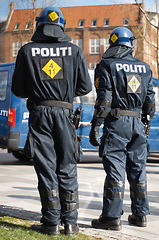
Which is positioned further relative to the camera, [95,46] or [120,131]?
[95,46]

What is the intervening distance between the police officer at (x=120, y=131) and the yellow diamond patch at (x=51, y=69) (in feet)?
2.16

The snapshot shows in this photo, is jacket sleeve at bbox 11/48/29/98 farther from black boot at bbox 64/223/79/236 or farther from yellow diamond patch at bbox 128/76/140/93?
black boot at bbox 64/223/79/236

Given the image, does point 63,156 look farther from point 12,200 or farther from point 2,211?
point 12,200

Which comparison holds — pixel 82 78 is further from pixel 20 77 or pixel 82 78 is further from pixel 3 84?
pixel 3 84

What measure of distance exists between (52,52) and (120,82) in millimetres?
878

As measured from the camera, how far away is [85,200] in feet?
21.6

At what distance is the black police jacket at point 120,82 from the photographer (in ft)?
15.8

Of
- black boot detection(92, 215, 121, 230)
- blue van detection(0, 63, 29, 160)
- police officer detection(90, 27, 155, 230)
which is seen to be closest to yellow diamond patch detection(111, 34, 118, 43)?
police officer detection(90, 27, 155, 230)

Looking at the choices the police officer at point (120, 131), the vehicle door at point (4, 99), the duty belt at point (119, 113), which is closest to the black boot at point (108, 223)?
the police officer at point (120, 131)

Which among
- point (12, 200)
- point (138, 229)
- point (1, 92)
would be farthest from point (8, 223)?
point (1, 92)

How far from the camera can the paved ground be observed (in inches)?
181

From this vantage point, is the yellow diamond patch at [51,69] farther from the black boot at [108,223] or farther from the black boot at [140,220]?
the black boot at [140,220]

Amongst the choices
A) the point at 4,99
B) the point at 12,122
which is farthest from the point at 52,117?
the point at 4,99

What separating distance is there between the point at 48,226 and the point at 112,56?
6.31 feet
